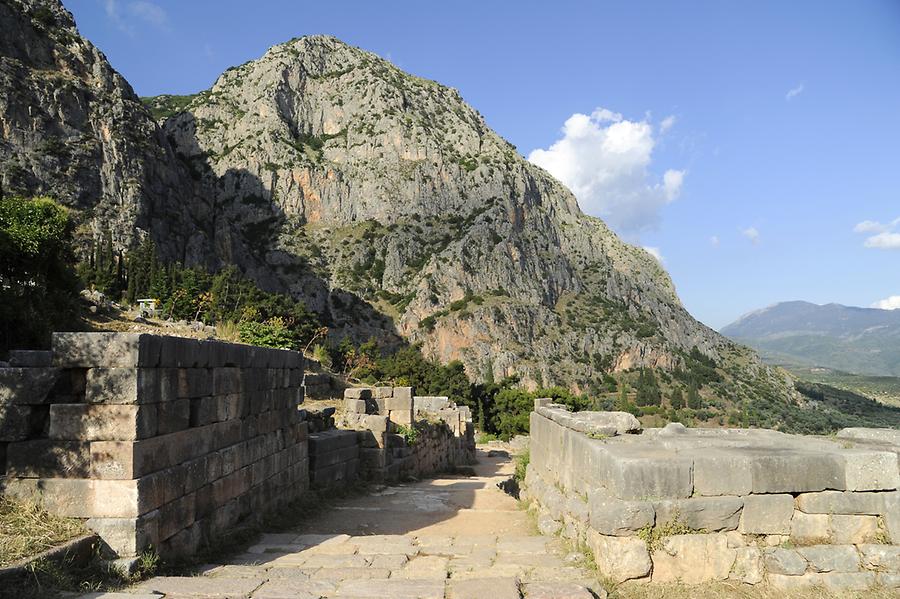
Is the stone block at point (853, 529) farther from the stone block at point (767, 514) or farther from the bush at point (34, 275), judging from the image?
the bush at point (34, 275)

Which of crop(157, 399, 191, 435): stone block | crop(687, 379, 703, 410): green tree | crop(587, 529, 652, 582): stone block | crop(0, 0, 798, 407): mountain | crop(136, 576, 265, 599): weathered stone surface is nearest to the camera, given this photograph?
crop(136, 576, 265, 599): weathered stone surface

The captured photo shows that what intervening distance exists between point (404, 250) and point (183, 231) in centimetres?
3074

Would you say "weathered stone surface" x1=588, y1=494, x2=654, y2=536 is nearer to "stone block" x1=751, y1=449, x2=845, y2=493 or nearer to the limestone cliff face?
"stone block" x1=751, y1=449, x2=845, y2=493

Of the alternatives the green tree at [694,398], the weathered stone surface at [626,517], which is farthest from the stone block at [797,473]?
the green tree at [694,398]

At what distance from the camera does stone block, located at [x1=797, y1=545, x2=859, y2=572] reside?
5.75m

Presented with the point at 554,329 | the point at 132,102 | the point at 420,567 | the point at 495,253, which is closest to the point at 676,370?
the point at 554,329

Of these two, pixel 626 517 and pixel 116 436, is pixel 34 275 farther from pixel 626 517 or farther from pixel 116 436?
pixel 626 517

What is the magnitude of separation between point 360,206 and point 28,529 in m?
95.3

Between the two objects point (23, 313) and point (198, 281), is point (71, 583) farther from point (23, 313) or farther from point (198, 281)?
point (198, 281)

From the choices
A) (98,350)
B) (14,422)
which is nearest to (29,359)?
(14,422)

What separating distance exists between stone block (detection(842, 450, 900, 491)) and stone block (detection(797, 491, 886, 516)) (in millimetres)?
78

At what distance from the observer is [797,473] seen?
6012 millimetres

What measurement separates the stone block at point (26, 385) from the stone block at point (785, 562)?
7164 mm

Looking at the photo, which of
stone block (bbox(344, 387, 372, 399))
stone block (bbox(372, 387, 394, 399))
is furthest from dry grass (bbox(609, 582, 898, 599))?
stone block (bbox(372, 387, 394, 399))
